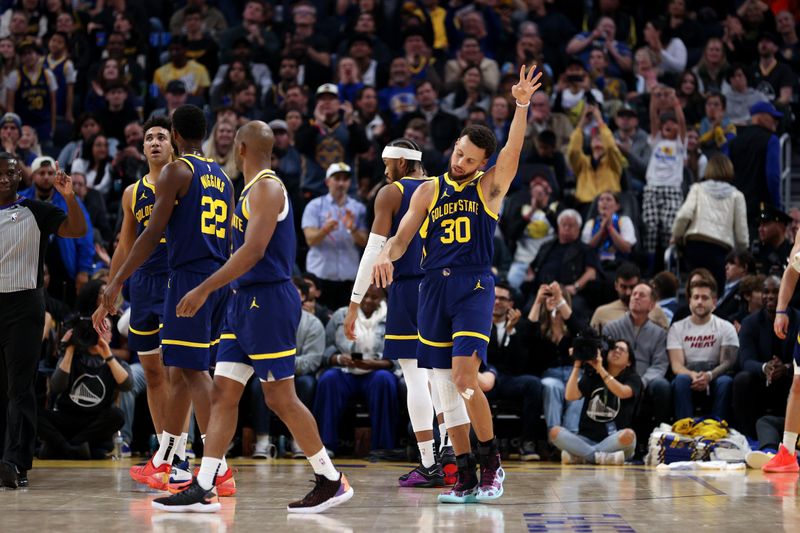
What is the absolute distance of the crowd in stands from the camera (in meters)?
10.9

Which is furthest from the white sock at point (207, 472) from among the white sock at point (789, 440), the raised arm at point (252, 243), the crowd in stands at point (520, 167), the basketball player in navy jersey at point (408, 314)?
the white sock at point (789, 440)

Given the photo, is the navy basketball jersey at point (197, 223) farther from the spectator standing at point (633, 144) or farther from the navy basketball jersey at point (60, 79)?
the navy basketball jersey at point (60, 79)

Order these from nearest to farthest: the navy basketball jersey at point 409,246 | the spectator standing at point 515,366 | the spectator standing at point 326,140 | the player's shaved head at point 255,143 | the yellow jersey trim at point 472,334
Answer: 1. the player's shaved head at point 255,143
2. the yellow jersey trim at point 472,334
3. the navy basketball jersey at point 409,246
4. the spectator standing at point 515,366
5. the spectator standing at point 326,140

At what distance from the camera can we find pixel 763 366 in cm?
1051

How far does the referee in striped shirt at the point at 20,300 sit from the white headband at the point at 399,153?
217 centimetres

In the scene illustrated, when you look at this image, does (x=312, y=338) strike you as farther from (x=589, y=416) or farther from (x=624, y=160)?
(x=624, y=160)

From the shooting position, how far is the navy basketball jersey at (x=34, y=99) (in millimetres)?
16547

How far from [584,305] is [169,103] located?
661 cm

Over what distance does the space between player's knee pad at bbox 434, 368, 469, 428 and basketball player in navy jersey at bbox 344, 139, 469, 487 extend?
881 mm

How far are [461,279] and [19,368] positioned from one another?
3141 mm

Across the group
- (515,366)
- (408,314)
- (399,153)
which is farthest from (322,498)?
(515,366)

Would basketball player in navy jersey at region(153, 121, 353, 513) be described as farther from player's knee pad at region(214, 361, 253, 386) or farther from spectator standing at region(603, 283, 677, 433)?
spectator standing at region(603, 283, 677, 433)

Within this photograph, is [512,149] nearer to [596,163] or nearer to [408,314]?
[408,314]

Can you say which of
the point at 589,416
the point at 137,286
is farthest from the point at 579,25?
the point at 137,286
